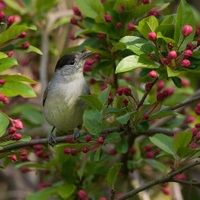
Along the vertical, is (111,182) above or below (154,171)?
above

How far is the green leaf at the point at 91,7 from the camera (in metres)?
4.46

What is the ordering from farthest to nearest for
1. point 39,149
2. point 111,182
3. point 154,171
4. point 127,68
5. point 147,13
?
point 154,171
point 39,149
point 147,13
point 111,182
point 127,68

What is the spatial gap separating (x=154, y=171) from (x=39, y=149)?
174 cm

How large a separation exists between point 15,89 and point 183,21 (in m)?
1.26

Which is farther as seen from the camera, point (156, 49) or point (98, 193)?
point (98, 193)

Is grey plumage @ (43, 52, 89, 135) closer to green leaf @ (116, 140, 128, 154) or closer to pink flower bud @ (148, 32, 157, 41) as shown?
green leaf @ (116, 140, 128, 154)

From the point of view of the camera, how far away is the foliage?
3.58 m

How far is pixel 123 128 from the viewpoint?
3.88 metres

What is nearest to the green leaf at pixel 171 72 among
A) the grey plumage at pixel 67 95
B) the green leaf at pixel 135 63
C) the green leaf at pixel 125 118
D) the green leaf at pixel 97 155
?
the green leaf at pixel 135 63

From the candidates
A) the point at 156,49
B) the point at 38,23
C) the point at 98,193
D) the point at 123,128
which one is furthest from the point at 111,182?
the point at 38,23

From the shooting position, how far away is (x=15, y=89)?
12.8 feet

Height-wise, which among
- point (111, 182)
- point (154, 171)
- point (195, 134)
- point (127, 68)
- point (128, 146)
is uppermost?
point (127, 68)

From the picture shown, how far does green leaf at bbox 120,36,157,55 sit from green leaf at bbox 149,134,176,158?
0.61 meters

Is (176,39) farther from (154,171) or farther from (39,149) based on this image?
(154,171)
